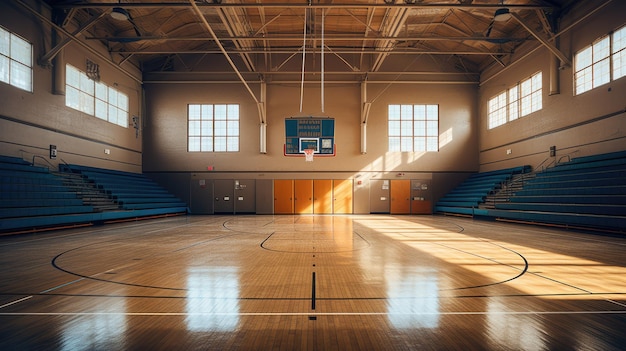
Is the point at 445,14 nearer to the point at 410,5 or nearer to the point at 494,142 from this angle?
the point at 410,5

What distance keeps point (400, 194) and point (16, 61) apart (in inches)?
664

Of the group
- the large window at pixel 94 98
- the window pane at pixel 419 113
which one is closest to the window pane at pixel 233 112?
the large window at pixel 94 98

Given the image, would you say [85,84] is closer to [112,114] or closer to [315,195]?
[112,114]

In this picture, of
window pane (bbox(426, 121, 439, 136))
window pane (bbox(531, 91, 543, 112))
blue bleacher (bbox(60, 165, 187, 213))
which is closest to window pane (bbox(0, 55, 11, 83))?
blue bleacher (bbox(60, 165, 187, 213))

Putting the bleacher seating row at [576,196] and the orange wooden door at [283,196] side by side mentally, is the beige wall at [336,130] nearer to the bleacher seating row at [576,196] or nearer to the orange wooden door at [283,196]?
the orange wooden door at [283,196]

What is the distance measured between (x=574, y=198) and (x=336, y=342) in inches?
429

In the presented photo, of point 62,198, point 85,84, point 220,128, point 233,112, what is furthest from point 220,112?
point 62,198

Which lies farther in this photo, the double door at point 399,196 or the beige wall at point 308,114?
the double door at point 399,196

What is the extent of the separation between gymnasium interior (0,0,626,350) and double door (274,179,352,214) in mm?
110

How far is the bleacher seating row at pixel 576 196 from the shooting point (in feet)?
28.5

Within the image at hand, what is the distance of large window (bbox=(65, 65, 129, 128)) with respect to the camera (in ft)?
42.1

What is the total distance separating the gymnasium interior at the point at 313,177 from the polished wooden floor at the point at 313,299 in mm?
31

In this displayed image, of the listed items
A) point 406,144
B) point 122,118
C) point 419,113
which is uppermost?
point 419,113

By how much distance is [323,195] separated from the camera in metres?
18.1
